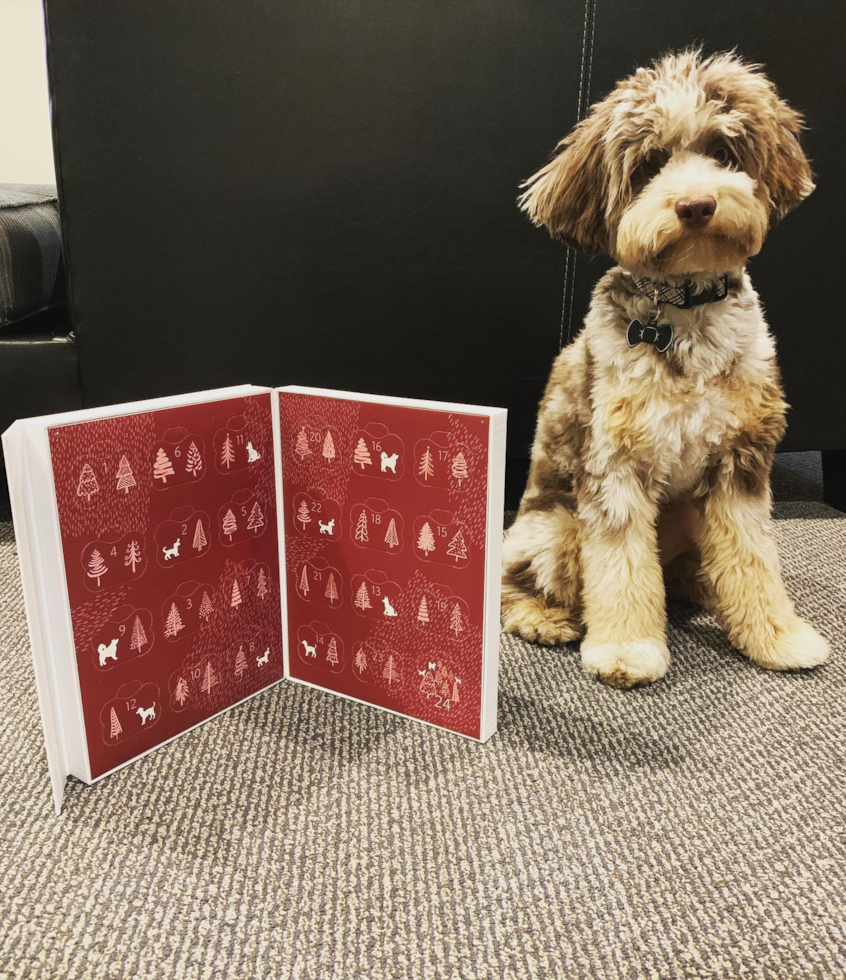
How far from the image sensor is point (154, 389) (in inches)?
61.9

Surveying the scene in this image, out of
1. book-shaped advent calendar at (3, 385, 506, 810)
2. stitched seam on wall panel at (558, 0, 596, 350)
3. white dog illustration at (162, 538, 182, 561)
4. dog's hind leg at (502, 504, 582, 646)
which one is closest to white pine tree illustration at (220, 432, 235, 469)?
book-shaped advent calendar at (3, 385, 506, 810)

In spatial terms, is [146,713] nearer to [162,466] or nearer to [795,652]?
[162,466]

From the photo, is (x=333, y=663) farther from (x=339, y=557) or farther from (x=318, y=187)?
(x=318, y=187)

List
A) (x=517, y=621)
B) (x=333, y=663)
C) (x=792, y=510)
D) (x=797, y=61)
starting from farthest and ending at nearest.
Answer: (x=792, y=510) → (x=797, y=61) → (x=517, y=621) → (x=333, y=663)

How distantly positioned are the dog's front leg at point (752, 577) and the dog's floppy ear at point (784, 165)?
390 millimetres

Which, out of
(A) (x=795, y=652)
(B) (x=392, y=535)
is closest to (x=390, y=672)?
(B) (x=392, y=535)

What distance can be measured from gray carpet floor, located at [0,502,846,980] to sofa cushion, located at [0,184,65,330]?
0.85 meters

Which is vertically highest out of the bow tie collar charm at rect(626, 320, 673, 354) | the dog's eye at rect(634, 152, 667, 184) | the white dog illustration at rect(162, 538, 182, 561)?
the dog's eye at rect(634, 152, 667, 184)

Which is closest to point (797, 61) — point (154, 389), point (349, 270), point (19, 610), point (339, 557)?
point (349, 270)

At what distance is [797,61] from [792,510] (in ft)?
3.31

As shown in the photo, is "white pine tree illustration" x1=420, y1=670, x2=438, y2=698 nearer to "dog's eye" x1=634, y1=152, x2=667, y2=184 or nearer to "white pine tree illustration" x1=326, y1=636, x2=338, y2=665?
"white pine tree illustration" x1=326, y1=636, x2=338, y2=665

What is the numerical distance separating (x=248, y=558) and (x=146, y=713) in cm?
23

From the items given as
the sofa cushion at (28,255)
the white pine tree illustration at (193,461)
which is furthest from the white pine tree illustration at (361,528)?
the sofa cushion at (28,255)

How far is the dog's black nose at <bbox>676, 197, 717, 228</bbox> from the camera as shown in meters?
0.96
